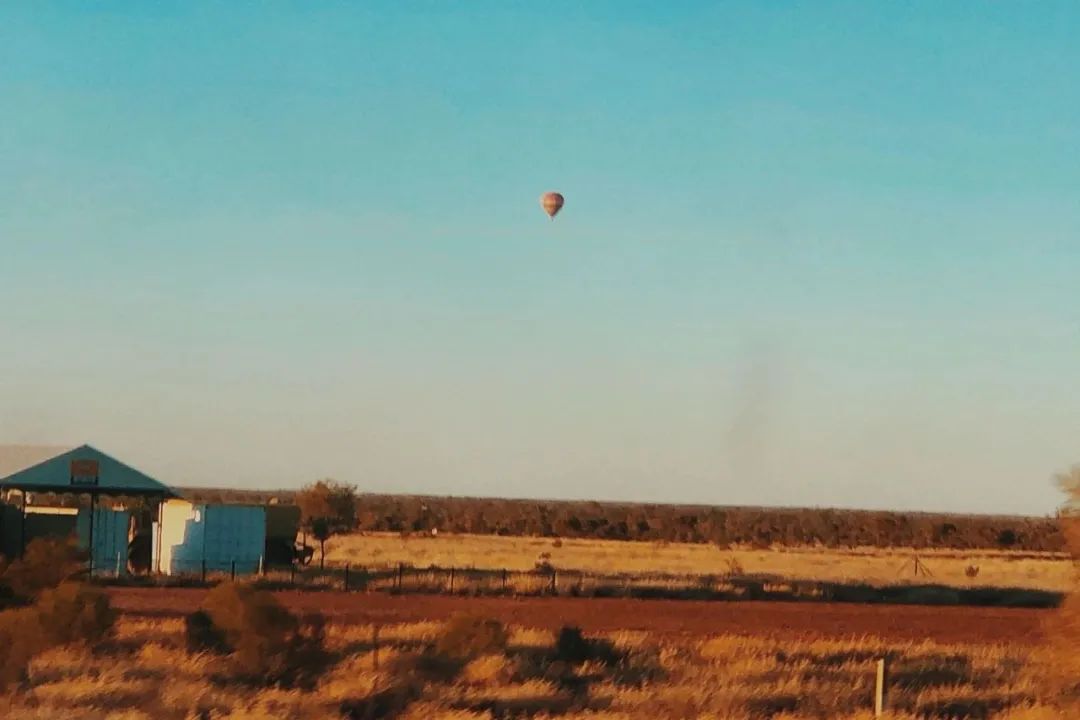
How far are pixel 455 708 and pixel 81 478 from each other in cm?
2877

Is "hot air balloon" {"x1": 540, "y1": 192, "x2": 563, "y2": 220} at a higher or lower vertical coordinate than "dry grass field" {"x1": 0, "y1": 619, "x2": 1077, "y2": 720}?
higher

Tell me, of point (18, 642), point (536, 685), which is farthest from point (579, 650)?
point (18, 642)

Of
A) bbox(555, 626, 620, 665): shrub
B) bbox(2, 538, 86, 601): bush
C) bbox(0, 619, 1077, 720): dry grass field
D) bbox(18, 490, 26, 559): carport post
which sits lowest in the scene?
bbox(0, 619, 1077, 720): dry grass field

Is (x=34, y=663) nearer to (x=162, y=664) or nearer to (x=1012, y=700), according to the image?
(x=162, y=664)

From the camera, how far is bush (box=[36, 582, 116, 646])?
24.3 metres

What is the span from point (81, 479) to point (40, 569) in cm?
1538

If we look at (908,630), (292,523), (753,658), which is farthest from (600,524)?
(753,658)

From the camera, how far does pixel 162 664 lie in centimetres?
2294

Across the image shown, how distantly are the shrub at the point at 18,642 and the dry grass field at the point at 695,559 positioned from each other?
32858mm

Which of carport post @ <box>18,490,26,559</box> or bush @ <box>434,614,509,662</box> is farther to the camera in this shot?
carport post @ <box>18,490,26,559</box>

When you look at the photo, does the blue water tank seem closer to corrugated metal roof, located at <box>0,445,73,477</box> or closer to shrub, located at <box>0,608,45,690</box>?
corrugated metal roof, located at <box>0,445,73,477</box>

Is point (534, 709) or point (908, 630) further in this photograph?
point (908, 630)

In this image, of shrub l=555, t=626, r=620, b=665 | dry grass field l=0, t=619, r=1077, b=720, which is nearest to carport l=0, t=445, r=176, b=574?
dry grass field l=0, t=619, r=1077, b=720

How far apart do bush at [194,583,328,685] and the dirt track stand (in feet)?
26.3
